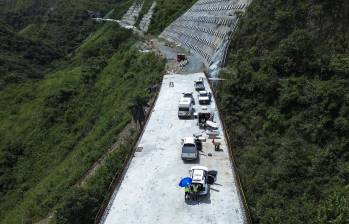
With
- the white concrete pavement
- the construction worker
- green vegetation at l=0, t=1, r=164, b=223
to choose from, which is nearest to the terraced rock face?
→ green vegetation at l=0, t=1, r=164, b=223

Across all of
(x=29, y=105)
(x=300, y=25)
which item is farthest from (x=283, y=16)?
(x=29, y=105)

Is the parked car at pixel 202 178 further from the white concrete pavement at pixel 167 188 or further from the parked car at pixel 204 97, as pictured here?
the parked car at pixel 204 97

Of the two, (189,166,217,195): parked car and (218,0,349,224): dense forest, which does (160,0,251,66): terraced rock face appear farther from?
(189,166,217,195): parked car

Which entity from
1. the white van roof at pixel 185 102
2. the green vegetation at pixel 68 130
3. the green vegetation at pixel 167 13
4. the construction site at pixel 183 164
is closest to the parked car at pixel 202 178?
the construction site at pixel 183 164

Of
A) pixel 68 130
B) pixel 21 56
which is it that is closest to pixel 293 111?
pixel 68 130

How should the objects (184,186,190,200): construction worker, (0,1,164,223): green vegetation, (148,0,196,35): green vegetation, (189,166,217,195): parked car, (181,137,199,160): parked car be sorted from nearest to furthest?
(184,186,190,200): construction worker
(189,166,217,195): parked car
(181,137,199,160): parked car
(0,1,164,223): green vegetation
(148,0,196,35): green vegetation

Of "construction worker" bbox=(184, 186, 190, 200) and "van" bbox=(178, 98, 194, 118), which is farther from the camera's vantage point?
"van" bbox=(178, 98, 194, 118)

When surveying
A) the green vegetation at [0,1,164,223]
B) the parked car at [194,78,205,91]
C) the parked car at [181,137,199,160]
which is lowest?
the green vegetation at [0,1,164,223]
